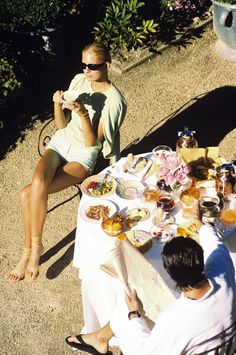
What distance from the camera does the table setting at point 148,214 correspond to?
3832 millimetres

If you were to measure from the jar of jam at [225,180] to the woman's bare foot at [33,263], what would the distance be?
1863 mm

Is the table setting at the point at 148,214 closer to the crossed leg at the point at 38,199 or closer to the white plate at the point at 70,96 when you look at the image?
the crossed leg at the point at 38,199

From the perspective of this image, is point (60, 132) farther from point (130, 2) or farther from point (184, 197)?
point (130, 2)

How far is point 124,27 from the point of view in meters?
7.91

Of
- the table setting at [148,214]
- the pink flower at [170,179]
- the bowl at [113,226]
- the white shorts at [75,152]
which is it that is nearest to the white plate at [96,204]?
the table setting at [148,214]

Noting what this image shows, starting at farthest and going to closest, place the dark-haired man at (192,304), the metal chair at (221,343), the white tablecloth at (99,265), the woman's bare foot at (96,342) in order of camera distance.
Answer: the woman's bare foot at (96,342), the white tablecloth at (99,265), the metal chair at (221,343), the dark-haired man at (192,304)

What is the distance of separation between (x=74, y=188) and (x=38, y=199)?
122 centimetres

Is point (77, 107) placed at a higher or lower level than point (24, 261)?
higher

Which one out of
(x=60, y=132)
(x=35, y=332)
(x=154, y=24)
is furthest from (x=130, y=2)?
(x=35, y=332)

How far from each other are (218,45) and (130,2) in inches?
57.0

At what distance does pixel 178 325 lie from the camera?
3.11 meters

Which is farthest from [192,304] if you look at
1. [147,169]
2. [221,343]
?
[147,169]

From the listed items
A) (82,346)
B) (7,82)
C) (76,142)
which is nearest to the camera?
(82,346)

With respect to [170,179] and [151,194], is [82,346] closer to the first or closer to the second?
[151,194]
